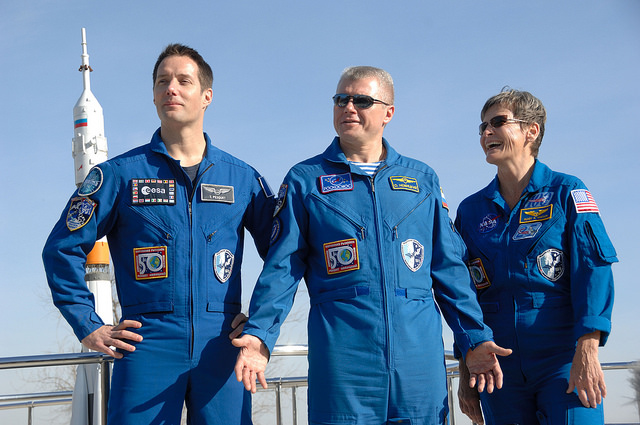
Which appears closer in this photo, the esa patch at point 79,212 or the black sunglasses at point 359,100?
the esa patch at point 79,212

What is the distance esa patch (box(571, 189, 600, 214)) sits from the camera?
393 centimetres

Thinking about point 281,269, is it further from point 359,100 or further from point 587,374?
point 587,374

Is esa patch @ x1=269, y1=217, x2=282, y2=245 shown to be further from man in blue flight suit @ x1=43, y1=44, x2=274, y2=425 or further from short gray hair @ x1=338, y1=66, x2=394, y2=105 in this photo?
short gray hair @ x1=338, y1=66, x2=394, y2=105

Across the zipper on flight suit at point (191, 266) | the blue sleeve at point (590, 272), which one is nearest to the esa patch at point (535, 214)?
the blue sleeve at point (590, 272)

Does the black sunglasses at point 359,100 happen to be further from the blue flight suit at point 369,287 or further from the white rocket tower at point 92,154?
the white rocket tower at point 92,154

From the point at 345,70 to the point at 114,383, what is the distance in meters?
2.10

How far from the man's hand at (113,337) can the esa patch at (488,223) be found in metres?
2.11

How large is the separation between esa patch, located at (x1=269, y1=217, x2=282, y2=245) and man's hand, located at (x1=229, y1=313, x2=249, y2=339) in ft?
1.36

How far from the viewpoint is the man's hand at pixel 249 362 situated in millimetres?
3229

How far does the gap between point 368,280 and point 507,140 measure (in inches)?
58.9

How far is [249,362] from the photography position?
3252mm

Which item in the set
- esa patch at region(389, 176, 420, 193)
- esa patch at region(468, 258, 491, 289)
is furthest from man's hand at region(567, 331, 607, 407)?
esa patch at region(389, 176, 420, 193)

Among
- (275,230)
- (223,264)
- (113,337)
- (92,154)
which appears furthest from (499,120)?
(92,154)

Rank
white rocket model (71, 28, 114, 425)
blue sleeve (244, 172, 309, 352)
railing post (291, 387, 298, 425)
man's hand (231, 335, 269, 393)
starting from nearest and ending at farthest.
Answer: man's hand (231, 335, 269, 393)
blue sleeve (244, 172, 309, 352)
railing post (291, 387, 298, 425)
white rocket model (71, 28, 114, 425)
